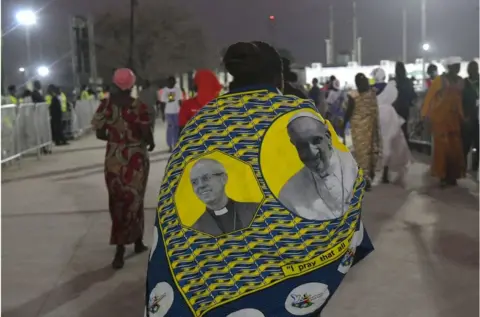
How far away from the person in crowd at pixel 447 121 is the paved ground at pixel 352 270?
0.93 ft

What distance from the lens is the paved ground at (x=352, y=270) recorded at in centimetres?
462

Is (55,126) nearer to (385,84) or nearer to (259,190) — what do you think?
(385,84)

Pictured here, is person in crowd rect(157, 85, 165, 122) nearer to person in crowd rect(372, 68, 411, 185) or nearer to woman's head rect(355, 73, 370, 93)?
person in crowd rect(372, 68, 411, 185)

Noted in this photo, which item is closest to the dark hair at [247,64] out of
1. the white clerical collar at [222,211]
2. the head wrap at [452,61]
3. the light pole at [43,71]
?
the white clerical collar at [222,211]

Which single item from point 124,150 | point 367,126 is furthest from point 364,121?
point 124,150

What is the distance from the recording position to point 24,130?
533 inches

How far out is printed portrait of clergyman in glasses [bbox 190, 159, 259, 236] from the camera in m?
2.32

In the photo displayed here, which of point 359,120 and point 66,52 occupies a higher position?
point 66,52

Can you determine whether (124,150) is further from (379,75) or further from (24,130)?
(24,130)

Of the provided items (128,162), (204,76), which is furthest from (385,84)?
(128,162)

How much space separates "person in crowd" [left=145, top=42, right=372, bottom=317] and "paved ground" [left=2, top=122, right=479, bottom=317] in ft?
7.09

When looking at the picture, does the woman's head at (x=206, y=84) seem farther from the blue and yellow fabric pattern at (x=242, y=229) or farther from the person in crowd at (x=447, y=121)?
the blue and yellow fabric pattern at (x=242, y=229)

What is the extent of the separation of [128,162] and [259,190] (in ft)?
11.0

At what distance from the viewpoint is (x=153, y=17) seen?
5169 centimetres
